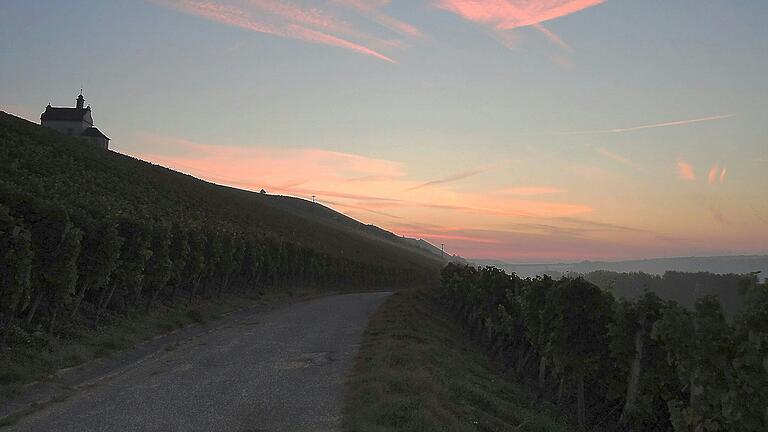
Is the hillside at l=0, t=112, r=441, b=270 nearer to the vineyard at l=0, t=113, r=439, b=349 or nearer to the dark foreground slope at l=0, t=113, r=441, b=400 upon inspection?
the vineyard at l=0, t=113, r=439, b=349

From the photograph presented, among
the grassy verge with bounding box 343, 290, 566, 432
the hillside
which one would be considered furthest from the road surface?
the hillside

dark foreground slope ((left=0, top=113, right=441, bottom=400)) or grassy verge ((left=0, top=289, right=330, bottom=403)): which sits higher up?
dark foreground slope ((left=0, top=113, right=441, bottom=400))

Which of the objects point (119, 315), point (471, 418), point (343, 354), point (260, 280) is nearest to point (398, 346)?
point (343, 354)

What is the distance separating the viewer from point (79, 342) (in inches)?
734

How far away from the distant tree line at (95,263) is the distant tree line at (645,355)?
1557cm

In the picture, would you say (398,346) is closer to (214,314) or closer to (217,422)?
(217,422)

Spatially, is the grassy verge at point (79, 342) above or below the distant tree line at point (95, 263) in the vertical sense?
below

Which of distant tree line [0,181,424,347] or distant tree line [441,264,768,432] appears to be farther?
distant tree line [0,181,424,347]

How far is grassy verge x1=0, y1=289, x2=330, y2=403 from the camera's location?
14.6m

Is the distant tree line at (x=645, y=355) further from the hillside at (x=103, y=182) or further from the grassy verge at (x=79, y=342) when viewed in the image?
the hillside at (x=103, y=182)

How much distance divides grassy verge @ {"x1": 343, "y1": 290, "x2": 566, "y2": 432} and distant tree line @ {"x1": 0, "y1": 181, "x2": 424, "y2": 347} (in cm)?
963

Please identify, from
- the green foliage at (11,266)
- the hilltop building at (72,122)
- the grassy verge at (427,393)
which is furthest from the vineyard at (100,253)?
the hilltop building at (72,122)

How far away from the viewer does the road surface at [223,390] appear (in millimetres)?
11125

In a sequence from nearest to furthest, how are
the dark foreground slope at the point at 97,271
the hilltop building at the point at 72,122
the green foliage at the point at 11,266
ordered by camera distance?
the green foliage at the point at 11,266, the dark foreground slope at the point at 97,271, the hilltop building at the point at 72,122
